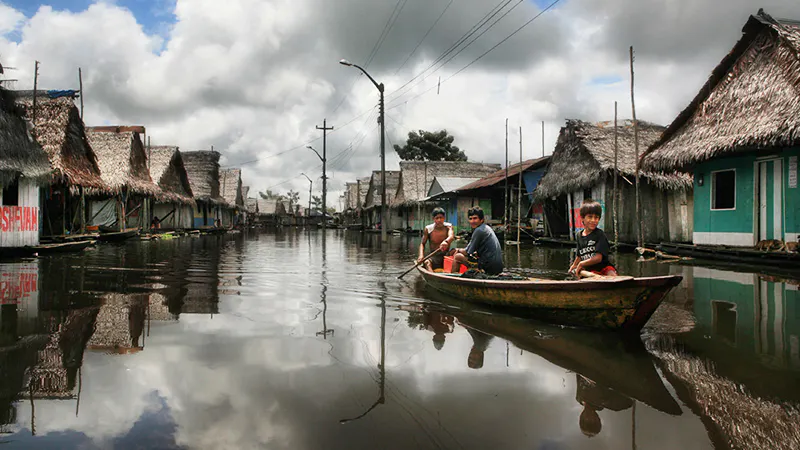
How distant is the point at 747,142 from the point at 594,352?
8845mm

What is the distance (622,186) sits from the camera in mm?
16203

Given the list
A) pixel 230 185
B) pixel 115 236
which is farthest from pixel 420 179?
pixel 115 236

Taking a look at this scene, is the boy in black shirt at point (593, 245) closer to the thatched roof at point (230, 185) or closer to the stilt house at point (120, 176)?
the stilt house at point (120, 176)

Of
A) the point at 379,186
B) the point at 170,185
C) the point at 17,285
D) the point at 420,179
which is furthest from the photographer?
the point at 379,186

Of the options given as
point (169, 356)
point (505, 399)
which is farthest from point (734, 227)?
point (169, 356)

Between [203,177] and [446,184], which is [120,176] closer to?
[203,177]

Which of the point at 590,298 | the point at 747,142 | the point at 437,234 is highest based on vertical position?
the point at 747,142

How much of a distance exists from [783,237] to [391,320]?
9.98 m

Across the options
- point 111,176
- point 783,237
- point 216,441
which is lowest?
point 216,441

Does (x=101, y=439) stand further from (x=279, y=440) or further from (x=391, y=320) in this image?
(x=391, y=320)

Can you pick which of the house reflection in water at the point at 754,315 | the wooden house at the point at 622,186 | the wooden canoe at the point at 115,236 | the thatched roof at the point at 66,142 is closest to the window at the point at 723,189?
the wooden house at the point at 622,186

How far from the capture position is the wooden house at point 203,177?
36391 millimetres

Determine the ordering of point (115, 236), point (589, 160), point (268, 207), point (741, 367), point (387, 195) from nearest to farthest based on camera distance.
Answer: point (741, 367) → point (589, 160) → point (115, 236) → point (387, 195) → point (268, 207)

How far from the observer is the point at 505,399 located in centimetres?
311
